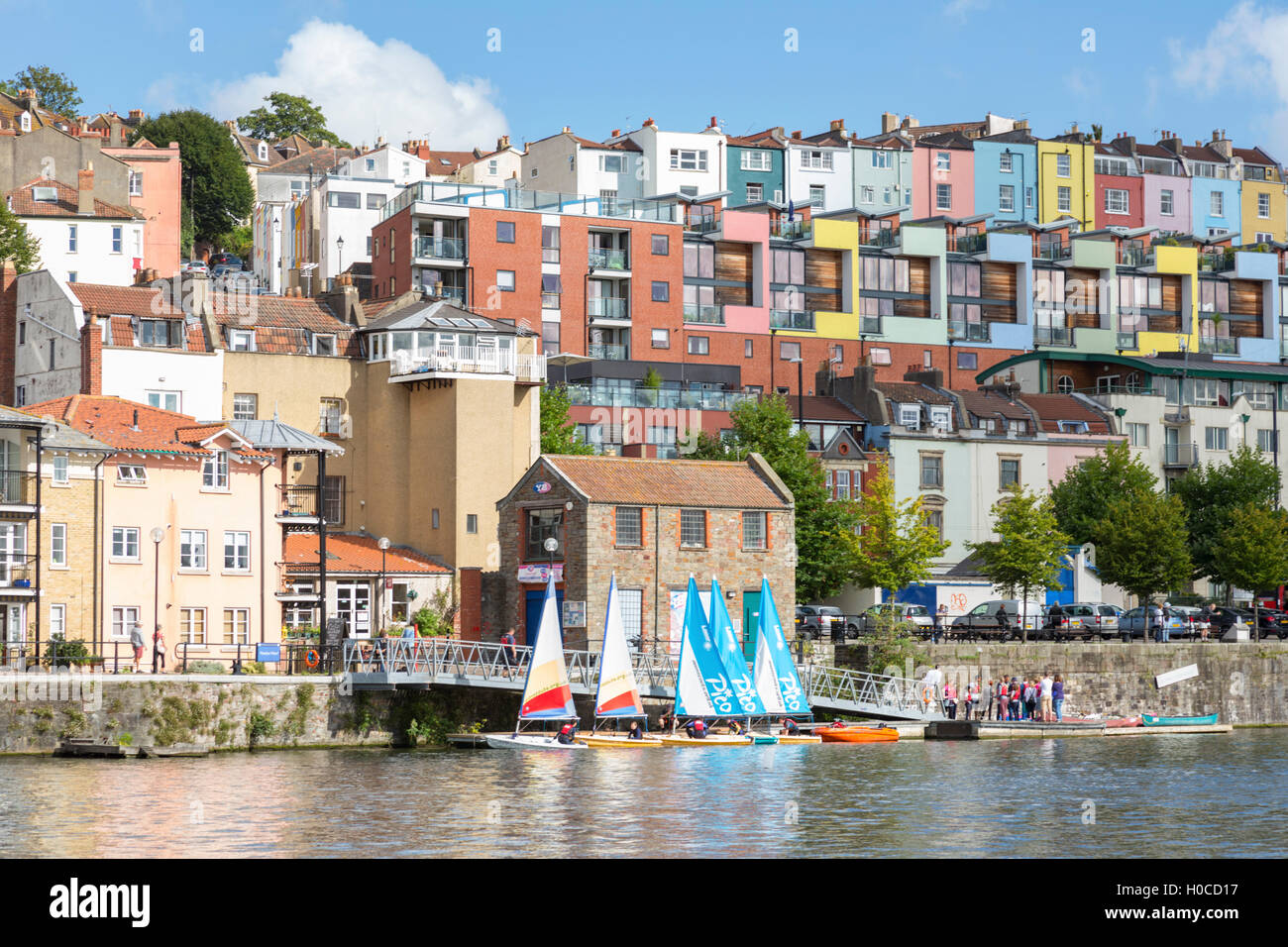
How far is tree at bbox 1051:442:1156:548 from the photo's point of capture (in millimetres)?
86375

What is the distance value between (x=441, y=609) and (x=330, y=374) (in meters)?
11.9

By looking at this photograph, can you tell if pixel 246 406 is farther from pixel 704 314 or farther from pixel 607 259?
pixel 704 314

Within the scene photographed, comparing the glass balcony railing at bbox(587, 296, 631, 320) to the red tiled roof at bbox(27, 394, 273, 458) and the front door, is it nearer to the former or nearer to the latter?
the front door

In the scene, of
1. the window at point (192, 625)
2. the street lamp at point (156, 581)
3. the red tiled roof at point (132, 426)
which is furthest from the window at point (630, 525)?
the street lamp at point (156, 581)

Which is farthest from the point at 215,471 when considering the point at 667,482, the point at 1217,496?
the point at 1217,496

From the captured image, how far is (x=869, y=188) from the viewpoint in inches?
4897

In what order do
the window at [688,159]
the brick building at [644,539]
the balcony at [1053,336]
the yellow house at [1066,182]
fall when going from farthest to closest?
the yellow house at [1066,182]
the window at [688,159]
the balcony at [1053,336]
the brick building at [644,539]

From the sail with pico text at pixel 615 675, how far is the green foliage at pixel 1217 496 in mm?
44810

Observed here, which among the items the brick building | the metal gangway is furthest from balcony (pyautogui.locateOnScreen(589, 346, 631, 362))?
the metal gangway

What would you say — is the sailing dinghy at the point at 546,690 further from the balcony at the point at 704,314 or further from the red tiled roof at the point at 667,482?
the balcony at the point at 704,314

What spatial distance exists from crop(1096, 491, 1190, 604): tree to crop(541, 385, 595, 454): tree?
79.3 ft

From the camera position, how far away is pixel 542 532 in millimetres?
61594

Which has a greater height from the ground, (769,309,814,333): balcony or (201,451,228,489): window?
(769,309,814,333): balcony

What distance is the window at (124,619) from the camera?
56438 mm
